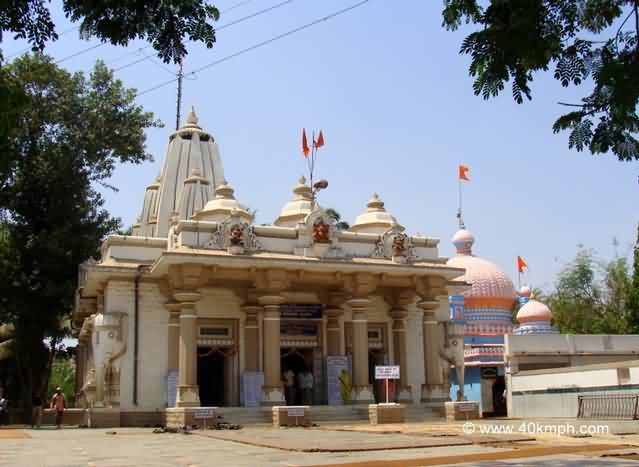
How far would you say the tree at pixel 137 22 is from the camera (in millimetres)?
7289

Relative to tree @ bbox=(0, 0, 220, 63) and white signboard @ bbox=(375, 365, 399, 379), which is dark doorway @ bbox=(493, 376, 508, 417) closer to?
white signboard @ bbox=(375, 365, 399, 379)

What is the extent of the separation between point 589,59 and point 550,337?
21.9 m

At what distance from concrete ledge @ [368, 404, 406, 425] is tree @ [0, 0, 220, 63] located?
1563cm

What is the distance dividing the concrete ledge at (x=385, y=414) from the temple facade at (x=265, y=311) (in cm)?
264

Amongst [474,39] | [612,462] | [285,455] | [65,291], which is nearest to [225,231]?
[65,291]

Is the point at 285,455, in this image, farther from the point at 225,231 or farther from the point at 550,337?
the point at 550,337

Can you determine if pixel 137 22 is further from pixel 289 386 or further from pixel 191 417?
pixel 289 386

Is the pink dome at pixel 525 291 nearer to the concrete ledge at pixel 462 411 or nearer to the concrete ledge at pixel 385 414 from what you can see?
the concrete ledge at pixel 462 411

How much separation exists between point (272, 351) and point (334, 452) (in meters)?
11.5

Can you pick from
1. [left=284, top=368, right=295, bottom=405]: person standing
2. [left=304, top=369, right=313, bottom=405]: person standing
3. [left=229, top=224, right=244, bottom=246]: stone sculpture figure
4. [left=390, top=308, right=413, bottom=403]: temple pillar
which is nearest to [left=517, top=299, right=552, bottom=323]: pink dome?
[left=390, top=308, right=413, bottom=403]: temple pillar

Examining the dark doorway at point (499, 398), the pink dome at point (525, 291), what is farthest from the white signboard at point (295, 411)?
the pink dome at point (525, 291)

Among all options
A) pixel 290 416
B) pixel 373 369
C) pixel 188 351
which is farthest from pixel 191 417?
pixel 373 369

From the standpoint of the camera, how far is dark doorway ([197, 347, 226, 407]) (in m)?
26.1

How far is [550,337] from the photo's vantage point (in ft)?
89.0
